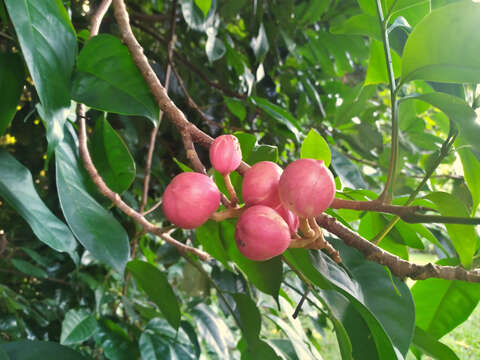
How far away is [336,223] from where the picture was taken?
1.07 ft

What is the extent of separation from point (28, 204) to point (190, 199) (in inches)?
9.4

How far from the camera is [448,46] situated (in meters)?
0.32

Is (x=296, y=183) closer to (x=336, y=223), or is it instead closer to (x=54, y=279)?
(x=336, y=223)

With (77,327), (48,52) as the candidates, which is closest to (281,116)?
(48,52)

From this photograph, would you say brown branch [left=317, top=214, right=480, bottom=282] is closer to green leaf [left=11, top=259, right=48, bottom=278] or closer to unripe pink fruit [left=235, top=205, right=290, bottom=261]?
unripe pink fruit [left=235, top=205, right=290, bottom=261]

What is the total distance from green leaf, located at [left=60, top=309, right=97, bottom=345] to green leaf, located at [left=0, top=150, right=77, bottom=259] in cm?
40

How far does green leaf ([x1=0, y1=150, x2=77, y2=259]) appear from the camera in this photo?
41cm

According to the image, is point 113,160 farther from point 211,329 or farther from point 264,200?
point 211,329

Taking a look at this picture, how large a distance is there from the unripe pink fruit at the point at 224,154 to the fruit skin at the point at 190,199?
3cm

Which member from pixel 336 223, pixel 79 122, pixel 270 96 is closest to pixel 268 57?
pixel 270 96

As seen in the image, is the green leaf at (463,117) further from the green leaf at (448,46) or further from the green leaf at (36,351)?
the green leaf at (36,351)

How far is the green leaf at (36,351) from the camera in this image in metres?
0.45

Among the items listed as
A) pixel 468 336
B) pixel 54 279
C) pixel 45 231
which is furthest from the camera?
pixel 468 336

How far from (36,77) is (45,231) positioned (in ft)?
0.58
